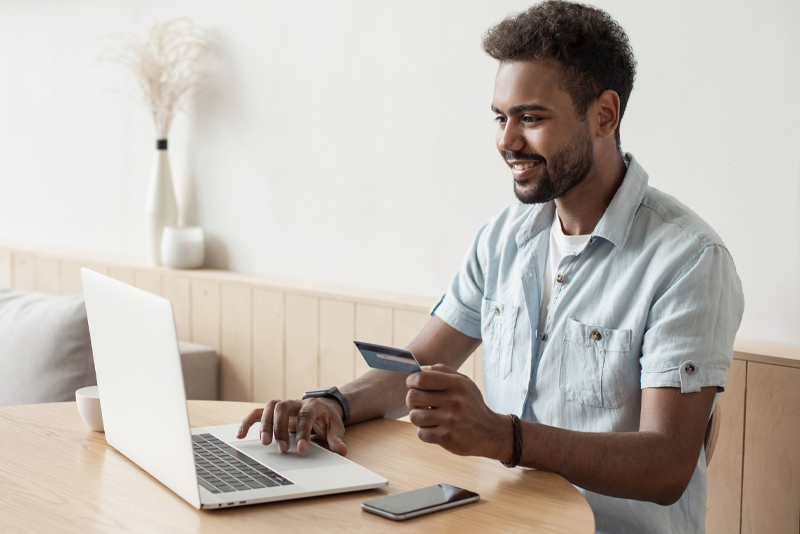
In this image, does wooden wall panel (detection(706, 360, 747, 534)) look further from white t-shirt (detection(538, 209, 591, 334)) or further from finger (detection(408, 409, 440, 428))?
finger (detection(408, 409, 440, 428))

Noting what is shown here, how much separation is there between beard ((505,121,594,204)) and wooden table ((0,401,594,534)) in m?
0.51

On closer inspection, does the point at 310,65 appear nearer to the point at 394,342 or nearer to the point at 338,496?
the point at 394,342

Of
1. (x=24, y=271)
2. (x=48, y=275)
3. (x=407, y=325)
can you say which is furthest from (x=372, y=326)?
(x=24, y=271)

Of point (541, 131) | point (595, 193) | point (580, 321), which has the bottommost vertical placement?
point (580, 321)

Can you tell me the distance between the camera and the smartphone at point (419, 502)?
100 cm

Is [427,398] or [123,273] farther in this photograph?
[123,273]

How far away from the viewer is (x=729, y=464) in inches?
66.7

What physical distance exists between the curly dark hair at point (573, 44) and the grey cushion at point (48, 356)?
1.50 meters

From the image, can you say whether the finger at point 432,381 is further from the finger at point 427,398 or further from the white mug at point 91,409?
the white mug at point 91,409

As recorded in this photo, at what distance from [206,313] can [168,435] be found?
5.94ft

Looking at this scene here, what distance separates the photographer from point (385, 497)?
1056 mm

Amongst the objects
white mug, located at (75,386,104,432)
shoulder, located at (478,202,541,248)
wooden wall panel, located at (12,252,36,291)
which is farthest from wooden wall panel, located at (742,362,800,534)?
wooden wall panel, located at (12,252,36,291)

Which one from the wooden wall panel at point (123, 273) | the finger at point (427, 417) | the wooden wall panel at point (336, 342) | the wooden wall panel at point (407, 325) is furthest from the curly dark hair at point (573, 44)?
the wooden wall panel at point (123, 273)

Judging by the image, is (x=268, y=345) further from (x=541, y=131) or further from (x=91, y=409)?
(x=541, y=131)
